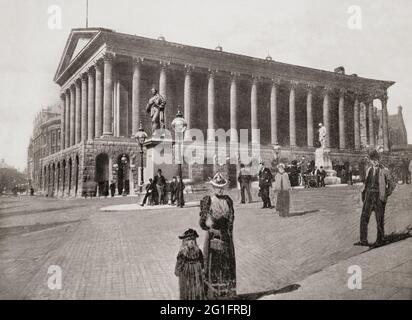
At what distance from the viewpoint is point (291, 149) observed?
42.8 meters

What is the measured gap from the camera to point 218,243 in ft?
21.2

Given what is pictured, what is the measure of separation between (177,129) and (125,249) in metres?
6.73

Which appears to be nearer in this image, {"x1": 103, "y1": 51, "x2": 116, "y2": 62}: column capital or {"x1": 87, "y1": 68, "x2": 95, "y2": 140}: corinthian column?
{"x1": 103, "y1": 51, "x2": 116, "y2": 62}: column capital

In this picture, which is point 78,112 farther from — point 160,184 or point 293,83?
point 160,184

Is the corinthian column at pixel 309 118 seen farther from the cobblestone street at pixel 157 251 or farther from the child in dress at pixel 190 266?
the child in dress at pixel 190 266

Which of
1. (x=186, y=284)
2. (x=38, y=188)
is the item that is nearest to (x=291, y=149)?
(x=38, y=188)

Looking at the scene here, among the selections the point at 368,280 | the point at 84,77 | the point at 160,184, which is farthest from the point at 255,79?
the point at 368,280

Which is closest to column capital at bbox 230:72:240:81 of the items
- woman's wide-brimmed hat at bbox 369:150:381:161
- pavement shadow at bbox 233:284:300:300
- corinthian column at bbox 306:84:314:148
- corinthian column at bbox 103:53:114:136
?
corinthian column at bbox 306:84:314:148

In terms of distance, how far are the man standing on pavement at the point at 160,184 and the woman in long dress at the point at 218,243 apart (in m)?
8.22

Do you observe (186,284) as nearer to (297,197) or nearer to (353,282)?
(353,282)

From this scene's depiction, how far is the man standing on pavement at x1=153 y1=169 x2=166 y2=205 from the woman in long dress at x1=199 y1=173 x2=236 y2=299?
822 cm

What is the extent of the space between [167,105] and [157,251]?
34.6 m

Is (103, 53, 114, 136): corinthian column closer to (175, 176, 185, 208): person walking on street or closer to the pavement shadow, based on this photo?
(175, 176, 185, 208): person walking on street

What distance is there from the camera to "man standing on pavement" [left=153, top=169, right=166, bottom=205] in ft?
48.1
